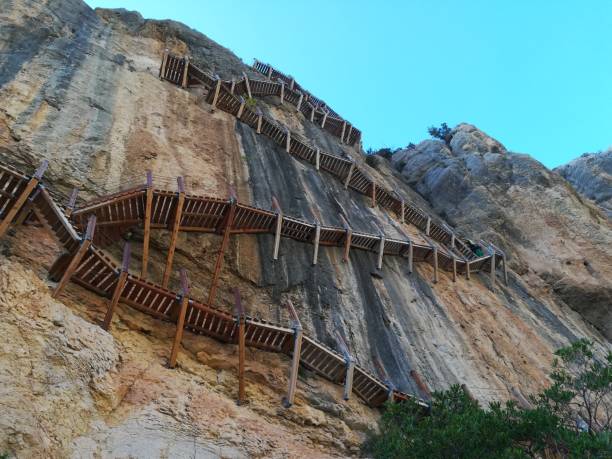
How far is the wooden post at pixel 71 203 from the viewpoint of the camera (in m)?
11.8

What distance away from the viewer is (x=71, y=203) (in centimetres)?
1257

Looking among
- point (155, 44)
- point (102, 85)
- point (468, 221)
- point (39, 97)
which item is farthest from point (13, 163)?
point (468, 221)

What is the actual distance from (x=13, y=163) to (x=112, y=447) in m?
8.48

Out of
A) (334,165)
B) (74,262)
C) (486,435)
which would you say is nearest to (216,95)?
(334,165)

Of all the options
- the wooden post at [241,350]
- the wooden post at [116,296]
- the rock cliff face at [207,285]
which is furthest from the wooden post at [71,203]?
the wooden post at [241,350]

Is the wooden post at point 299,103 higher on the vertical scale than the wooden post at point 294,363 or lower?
higher

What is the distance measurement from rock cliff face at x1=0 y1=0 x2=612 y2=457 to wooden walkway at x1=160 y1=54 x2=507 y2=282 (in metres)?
0.79

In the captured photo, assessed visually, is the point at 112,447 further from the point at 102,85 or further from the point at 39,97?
the point at 102,85

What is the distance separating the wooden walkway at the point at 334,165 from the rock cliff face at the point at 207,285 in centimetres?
79

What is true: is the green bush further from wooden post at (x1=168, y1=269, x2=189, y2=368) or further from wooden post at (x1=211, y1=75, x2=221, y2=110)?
wooden post at (x1=211, y1=75, x2=221, y2=110)

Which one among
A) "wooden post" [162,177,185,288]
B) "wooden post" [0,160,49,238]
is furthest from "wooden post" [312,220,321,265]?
"wooden post" [0,160,49,238]

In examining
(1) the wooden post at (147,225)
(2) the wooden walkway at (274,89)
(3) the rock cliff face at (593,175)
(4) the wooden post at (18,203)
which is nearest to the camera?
(4) the wooden post at (18,203)

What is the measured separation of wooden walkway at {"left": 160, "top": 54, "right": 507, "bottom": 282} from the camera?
77.5 feet

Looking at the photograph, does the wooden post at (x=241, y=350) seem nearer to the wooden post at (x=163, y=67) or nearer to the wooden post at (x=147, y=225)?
the wooden post at (x=147, y=225)
